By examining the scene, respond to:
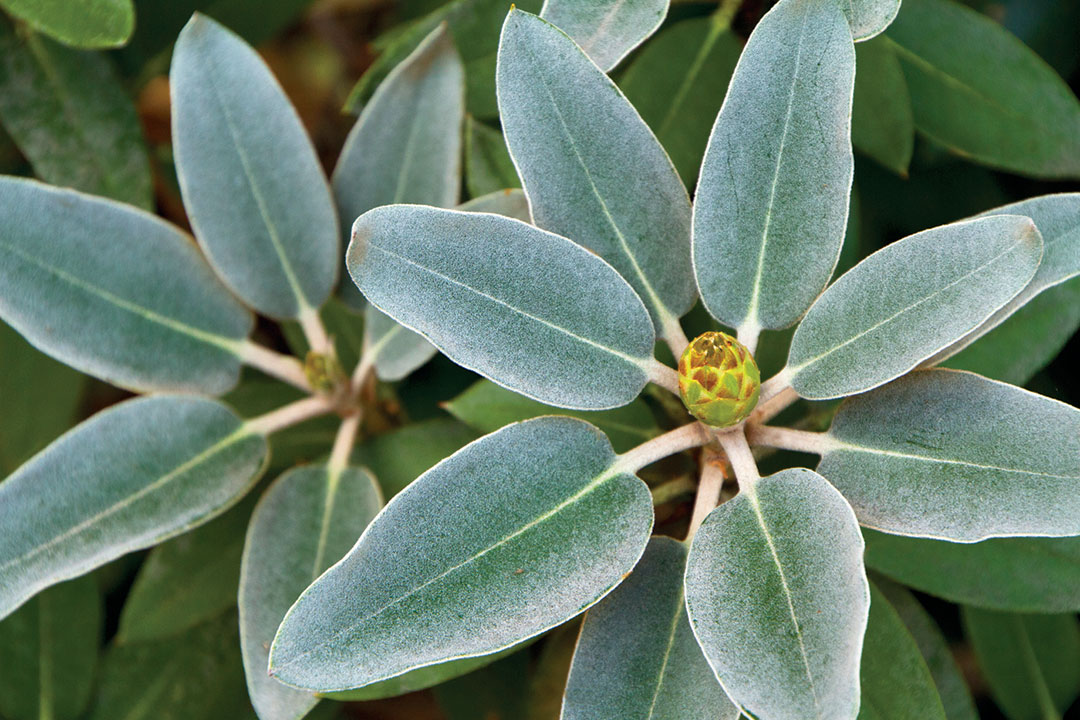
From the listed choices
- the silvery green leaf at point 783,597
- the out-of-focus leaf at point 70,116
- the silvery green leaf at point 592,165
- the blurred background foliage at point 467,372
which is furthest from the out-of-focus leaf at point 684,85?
the out-of-focus leaf at point 70,116

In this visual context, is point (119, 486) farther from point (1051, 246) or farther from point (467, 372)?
point (1051, 246)

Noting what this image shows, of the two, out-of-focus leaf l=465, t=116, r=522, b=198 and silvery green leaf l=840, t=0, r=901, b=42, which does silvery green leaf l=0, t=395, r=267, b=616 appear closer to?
out-of-focus leaf l=465, t=116, r=522, b=198

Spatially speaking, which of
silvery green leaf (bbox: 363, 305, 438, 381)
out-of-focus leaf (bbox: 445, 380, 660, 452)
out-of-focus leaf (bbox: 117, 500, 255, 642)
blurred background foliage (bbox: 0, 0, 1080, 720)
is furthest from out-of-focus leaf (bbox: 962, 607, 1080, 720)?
out-of-focus leaf (bbox: 117, 500, 255, 642)

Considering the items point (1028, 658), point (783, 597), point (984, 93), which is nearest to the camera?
point (783, 597)

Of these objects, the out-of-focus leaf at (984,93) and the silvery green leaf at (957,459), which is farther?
the out-of-focus leaf at (984,93)

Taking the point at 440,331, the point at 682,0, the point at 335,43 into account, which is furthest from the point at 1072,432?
the point at 335,43

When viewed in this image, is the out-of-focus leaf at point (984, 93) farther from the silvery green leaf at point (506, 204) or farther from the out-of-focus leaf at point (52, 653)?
the out-of-focus leaf at point (52, 653)

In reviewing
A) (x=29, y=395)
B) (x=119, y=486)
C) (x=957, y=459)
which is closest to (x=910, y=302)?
(x=957, y=459)
